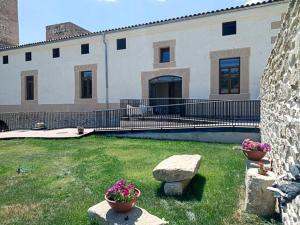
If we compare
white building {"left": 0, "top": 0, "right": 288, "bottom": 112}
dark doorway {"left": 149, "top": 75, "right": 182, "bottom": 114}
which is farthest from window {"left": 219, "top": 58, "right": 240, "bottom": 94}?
dark doorway {"left": 149, "top": 75, "right": 182, "bottom": 114}

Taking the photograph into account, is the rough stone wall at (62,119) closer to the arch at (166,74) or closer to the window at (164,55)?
the arch at (166,74)

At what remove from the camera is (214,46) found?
14.8 metres

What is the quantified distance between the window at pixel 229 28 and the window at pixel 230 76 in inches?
53.9

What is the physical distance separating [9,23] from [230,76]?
24.4 metres

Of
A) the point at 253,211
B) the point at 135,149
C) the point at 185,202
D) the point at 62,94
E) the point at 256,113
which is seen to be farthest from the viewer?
the point at 62,94

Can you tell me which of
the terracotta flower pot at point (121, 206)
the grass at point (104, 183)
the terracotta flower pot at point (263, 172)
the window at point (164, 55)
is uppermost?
the window at point (164, 55)

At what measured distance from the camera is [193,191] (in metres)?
5.34

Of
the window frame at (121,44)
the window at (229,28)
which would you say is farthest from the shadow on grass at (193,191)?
the window frame at (121,44)

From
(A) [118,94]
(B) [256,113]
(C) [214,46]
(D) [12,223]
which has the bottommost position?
(D) [12,223]

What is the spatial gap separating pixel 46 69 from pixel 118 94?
22.1 feet

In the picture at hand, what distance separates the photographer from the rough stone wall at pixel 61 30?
992 inches

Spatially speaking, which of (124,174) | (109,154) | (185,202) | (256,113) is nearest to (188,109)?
(256,113)

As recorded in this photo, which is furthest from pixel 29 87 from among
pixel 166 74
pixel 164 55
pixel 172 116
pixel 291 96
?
pixel 291 96

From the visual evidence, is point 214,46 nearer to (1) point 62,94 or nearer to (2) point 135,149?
(2) point 135,149
